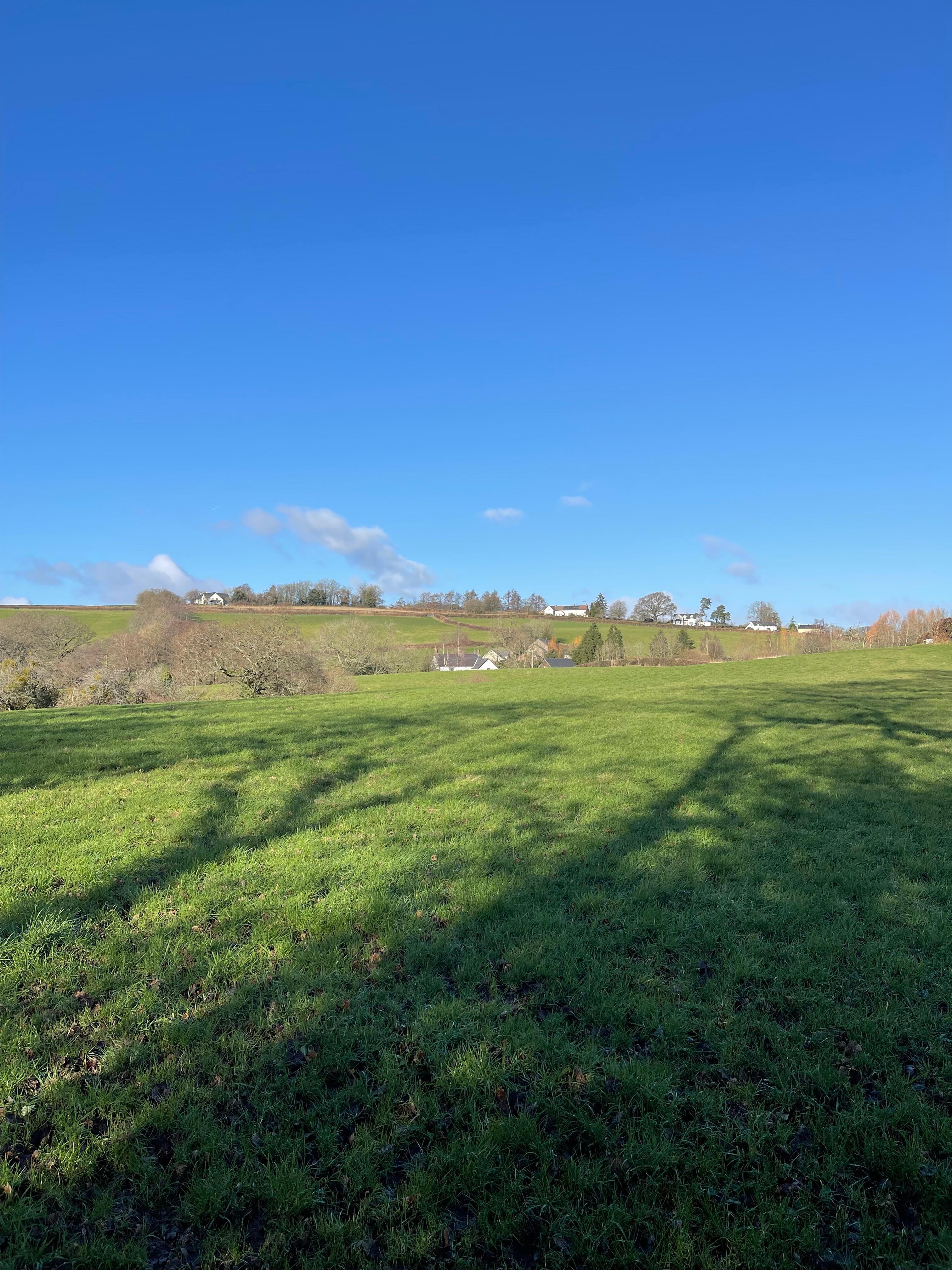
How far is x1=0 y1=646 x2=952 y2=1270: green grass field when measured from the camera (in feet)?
10.5

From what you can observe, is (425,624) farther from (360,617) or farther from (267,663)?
(267,663)

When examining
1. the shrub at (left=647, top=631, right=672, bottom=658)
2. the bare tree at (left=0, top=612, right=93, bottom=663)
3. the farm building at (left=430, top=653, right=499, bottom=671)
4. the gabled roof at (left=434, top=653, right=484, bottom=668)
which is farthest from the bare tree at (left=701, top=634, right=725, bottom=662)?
the bare tree at (left=0, top=612, right=93, bottom=663)

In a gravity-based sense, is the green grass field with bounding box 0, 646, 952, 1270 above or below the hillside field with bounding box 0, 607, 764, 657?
below

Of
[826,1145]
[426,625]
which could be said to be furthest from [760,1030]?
[426,625]

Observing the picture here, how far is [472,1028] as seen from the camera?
14.8 ft

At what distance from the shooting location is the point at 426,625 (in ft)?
352

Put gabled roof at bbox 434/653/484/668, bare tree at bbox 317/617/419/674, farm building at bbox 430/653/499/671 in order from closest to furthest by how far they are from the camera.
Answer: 1. bare tree at bbox 317/617/419/674
2. farm building at bbox 430/653/499/671
3. gabled roof at bbox 434/653/484/668

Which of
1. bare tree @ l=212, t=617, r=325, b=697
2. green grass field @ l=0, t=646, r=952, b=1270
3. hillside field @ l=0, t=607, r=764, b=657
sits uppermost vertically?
hillside field @ l=0, t=607, r=764, b=657

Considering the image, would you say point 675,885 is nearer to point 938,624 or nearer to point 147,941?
point 147,941

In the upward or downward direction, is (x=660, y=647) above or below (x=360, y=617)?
below

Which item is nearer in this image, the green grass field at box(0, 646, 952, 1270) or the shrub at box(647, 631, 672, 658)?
the green grass field at box(0, 646, 952, 1270)

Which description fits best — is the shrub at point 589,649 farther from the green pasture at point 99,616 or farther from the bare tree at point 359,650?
the green pasture at point 99,616

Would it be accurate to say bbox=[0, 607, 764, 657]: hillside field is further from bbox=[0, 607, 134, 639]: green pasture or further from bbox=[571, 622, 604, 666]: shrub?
bbox=[571, 622, 604, 666]: shrub

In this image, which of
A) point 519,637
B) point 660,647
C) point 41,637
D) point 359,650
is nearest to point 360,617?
point 359,650
